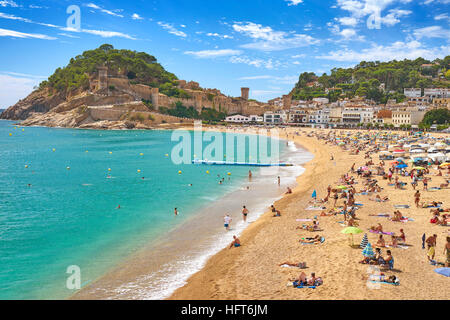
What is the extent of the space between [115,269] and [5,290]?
3.28 metres

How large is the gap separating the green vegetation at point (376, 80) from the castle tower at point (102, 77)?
2508 inches

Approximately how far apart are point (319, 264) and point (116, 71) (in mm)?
100934

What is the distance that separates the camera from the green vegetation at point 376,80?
10301cm

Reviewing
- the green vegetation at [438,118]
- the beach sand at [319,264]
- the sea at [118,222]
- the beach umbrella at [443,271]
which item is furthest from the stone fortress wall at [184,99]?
the beach umbrella at [443,271]

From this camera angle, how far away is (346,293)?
863cm

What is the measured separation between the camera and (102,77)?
312ft

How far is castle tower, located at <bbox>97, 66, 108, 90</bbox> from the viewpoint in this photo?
94.5 meters

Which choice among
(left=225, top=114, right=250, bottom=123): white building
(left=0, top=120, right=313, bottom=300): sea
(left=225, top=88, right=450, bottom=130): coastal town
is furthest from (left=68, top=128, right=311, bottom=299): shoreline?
(left=225, top=114, right=250, bottom=123): white building

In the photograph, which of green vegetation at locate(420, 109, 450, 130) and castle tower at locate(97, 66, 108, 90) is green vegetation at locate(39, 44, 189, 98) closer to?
castle tower at locate(97, 66, 108, 90)

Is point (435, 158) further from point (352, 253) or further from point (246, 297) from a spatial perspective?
point (246, 297)

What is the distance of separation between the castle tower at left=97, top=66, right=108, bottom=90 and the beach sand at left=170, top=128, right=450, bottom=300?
8874 centimetres

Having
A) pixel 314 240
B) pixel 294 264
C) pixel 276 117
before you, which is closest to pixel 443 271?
pixel 294 264

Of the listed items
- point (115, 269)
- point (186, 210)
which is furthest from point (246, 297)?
point (186, 210)
